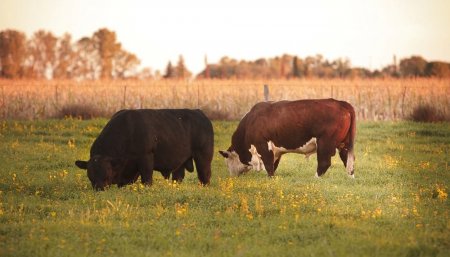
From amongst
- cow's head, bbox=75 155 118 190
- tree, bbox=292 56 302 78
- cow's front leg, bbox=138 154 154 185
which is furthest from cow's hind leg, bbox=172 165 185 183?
tree, bbox=292 56 302 78

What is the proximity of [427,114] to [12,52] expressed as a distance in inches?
1661

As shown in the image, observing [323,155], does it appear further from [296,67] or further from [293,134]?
[296,67]

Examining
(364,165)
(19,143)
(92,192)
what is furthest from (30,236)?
(19,143)

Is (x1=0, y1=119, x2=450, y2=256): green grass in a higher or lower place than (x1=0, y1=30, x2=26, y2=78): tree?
lower

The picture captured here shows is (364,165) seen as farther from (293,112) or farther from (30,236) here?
(30,236)

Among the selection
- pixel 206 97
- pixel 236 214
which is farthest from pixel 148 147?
pixel 206 97

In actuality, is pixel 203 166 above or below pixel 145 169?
below

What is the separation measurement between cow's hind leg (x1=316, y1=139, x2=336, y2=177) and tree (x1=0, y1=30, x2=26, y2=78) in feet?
159

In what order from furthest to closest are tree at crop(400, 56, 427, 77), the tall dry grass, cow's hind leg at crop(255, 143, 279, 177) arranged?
1. tree at crop(400, 56, 427, 77)
2. the tall dry grass
3. cow's hind leg at crop(255, 143, 279, 177)

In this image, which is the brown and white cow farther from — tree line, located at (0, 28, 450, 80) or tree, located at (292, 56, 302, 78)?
tree, located at (292, 56, 302, 78)

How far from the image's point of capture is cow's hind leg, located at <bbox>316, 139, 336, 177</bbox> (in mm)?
17094

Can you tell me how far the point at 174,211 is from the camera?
39.9 ft

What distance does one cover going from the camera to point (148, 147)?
48.2 ft

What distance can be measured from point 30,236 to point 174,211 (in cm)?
254
